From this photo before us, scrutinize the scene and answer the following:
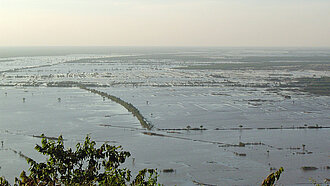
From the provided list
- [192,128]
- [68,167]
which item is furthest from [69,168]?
[192,128]

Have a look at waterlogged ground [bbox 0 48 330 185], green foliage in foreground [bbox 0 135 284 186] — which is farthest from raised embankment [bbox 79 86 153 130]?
green foliage in foreground [bbox 0 135 284 186]

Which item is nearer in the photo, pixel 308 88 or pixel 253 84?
pixel 308 88

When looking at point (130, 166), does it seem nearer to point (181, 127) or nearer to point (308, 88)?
point (181, 127)

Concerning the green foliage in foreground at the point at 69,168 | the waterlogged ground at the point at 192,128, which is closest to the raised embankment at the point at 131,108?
the waterlogged ground at the point at 192,128

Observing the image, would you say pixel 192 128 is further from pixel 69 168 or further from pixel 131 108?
pixel 69 168

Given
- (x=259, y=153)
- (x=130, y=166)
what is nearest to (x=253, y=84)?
(x=259, y=153)

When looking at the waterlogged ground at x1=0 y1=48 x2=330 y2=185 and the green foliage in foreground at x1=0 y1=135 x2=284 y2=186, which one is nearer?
the green foliage in foreground at x1=0 y1=135 x2=284 y2=186

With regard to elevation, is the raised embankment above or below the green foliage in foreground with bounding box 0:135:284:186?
below

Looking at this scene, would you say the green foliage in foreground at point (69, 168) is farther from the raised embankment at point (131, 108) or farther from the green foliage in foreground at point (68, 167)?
the raised embankment at point (131, 108)

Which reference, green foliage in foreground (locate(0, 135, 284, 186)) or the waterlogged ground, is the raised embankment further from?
green foliage in foreground (locate(0, 135, 284, 186))

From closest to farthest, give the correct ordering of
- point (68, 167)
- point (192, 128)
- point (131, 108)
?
point (68, 167) < point (192, 128) < point (131, 108)

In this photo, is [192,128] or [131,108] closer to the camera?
[192,128]
